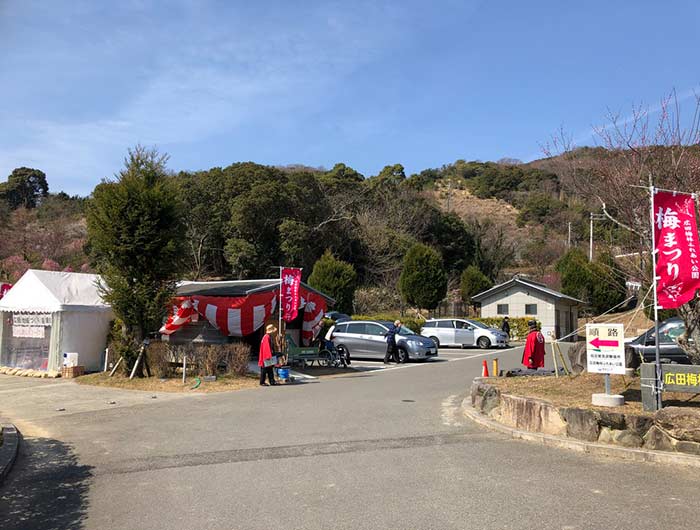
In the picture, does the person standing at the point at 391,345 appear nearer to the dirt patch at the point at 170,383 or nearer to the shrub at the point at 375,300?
the dirt patch at the point at 170,383

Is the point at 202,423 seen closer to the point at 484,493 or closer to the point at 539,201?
the point at 484,493

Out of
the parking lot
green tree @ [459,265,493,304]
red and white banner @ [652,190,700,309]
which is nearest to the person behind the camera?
red and white banner @ [652,190,700,309]

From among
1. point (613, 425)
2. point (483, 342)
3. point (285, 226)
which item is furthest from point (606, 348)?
point (285, 226)

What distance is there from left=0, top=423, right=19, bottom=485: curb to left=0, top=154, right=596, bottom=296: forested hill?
25.0 metres

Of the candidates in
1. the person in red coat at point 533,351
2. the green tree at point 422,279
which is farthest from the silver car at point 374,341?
the green tree at point 422,279

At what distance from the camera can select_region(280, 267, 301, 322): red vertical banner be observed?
18750mm

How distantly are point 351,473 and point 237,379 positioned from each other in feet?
33.5

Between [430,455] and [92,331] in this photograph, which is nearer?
[430,455]

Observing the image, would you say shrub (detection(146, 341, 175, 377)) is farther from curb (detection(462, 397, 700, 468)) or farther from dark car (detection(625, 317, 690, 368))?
dark car (detection(625, 317, 690, 368))

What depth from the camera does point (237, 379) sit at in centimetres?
1667

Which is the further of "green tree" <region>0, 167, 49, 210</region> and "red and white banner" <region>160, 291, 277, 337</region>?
"green tree" <region>0, 167, 49, 210</region>

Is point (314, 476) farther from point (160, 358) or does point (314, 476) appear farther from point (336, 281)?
point (336, 281)

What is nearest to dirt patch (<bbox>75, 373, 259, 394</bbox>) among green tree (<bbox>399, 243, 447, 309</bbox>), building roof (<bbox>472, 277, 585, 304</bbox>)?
green tree (<bbox>399, 243, 447, 309</bbox>)

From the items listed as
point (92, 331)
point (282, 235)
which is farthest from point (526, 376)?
point (282, 235)
